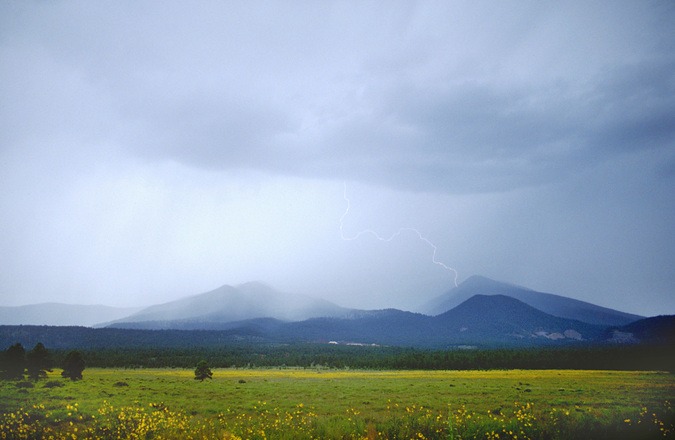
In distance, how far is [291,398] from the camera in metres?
32.3

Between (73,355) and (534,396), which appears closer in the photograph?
(534,396)

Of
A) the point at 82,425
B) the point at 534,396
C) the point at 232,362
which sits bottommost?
the point at 232,362

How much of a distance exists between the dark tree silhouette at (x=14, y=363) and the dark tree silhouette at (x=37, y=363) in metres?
0.56

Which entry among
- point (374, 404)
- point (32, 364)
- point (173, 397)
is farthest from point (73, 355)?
point (374, 404)

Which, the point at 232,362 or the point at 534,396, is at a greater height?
the point at 534,396

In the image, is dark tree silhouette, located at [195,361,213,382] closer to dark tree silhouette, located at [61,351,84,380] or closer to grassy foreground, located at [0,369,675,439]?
dark tree silhouette, located at [61,351,84,380]

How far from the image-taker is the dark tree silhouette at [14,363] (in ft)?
117

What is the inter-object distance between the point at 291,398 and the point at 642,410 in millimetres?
25385

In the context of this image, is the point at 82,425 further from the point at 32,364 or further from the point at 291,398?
the point at 32,364

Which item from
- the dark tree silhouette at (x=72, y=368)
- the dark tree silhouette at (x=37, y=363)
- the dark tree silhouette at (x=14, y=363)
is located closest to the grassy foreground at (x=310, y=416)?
the dark tree silhouette at (x=14, y=363)

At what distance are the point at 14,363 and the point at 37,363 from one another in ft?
6.00

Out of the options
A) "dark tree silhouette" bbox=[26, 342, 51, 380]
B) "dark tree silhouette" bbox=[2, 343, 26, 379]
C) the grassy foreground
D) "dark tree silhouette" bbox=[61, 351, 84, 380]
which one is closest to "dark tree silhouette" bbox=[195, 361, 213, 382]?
"dark tree silhouette" bbox=[61, 351, 84, 380]

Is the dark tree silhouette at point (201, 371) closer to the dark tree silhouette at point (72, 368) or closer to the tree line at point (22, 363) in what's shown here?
the dark tree silhouette at point (72, 368)

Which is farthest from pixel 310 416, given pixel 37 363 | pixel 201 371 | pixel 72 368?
pixel 72 368
